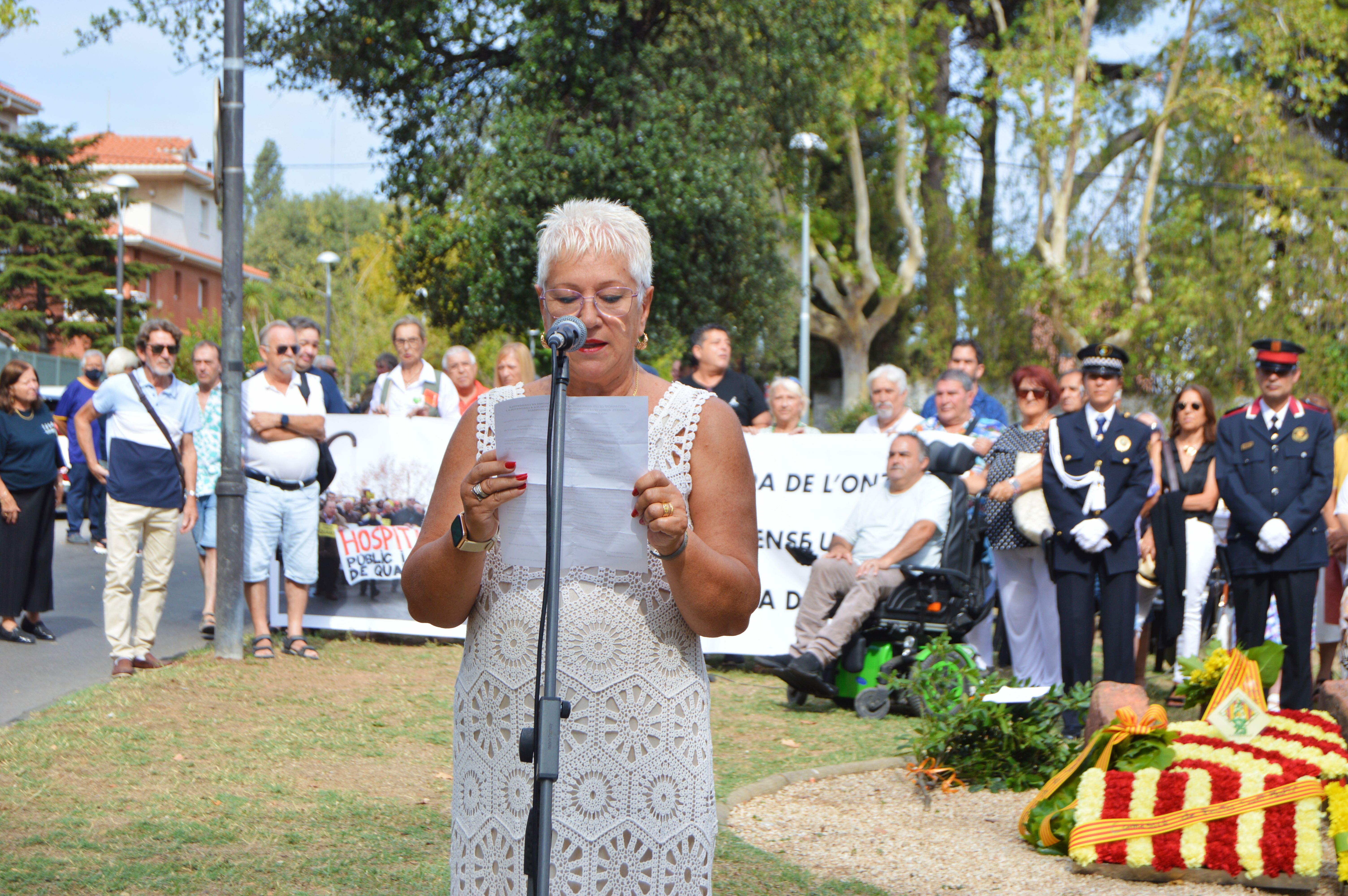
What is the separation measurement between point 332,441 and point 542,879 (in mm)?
8359

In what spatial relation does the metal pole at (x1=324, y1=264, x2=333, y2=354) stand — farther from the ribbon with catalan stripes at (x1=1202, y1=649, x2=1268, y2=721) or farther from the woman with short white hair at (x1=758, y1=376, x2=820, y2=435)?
the ribbon with catalan stripes at (x1=1202, y1=649, x2=1268, y2=721)

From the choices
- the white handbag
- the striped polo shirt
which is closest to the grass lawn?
the striped polo shirt

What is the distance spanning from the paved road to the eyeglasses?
19.8ft

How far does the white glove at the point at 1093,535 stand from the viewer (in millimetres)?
7117

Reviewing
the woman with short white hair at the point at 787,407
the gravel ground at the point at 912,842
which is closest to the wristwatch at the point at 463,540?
the gravel ground at the point at 912,842

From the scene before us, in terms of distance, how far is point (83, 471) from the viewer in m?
15.6

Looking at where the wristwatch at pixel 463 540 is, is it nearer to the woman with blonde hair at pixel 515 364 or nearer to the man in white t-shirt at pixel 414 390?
the woman with blonde hair at pixel 515 364

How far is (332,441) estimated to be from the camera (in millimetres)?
10031

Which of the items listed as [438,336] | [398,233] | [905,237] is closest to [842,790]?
[398,233]

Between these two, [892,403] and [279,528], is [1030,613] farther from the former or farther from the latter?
[279,528]

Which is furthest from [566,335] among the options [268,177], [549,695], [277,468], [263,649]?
[268,177]

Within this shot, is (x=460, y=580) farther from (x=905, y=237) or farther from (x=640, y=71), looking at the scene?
(x=905, y=237)

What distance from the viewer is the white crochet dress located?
8.27 ft

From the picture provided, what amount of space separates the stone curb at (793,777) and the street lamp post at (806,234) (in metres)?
16.3
